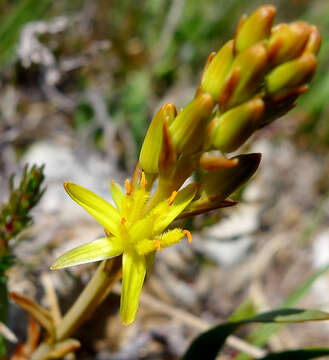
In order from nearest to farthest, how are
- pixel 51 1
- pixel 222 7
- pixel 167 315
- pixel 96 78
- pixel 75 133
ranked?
pixel 167 315 < pixel 51 1 < pixel 75 133 < pixel 96 78 < pixel 222 7

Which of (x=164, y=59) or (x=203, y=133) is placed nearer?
(x=203, y=133)

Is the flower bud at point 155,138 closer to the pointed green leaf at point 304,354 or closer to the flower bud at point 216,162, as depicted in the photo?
the flower bud at point 216,162

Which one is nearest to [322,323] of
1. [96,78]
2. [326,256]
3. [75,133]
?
[326,256]

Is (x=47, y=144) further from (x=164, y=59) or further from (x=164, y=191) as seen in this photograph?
(x=164, y=191)

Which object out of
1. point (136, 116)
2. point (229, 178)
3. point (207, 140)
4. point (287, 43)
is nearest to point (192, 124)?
point (207, 140)

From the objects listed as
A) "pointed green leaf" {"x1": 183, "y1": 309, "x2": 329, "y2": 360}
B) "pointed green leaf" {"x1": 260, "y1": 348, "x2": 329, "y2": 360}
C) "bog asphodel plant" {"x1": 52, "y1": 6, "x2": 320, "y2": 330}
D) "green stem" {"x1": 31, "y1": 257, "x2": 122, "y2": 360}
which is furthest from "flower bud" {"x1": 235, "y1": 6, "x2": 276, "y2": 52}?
"pointed green leaf" {"x1": 260, "y1": 348, "x2": 329, "y2": 360}

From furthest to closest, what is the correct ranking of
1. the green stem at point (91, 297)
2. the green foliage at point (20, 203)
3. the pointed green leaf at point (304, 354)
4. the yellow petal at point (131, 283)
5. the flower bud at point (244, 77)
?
the green foliage at point (20, 203)
the pointed green leaf at point (304, 354)
the green stem at point (91, 297)
the yellow petal at point (131, 283)
the flower bud at point (244, 77)

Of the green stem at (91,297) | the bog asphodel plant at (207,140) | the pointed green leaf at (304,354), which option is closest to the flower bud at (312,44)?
the bog asphodel plant at (207,140)
